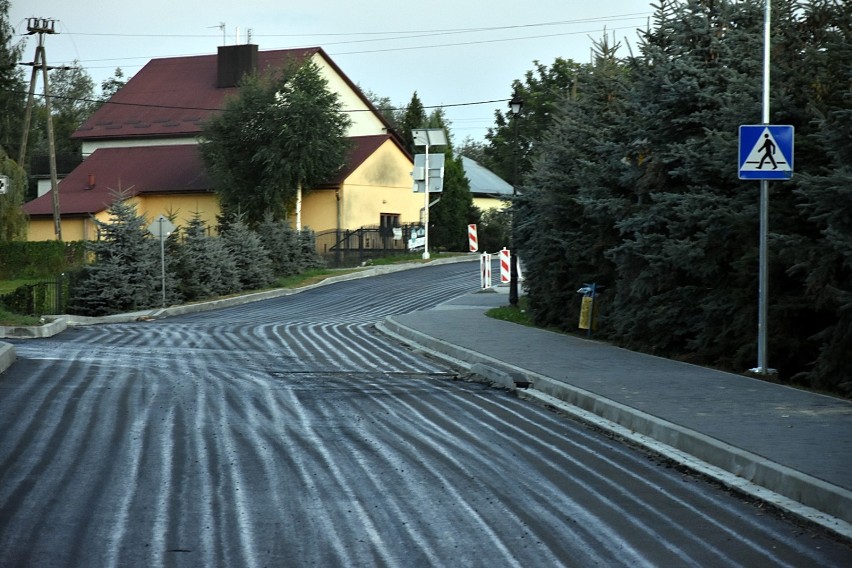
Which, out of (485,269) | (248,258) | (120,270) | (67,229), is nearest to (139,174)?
(67,229)

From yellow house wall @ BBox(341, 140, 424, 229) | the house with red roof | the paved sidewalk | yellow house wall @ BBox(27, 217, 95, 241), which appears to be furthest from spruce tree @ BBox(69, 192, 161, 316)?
yellow house wall @ BBox(27, 217, 95, 241)

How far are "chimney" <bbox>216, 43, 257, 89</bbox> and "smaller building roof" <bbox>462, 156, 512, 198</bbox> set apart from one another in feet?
56.2

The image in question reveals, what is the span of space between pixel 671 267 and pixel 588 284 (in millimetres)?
4442

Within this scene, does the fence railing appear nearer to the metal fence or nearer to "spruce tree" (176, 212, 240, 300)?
"spruce tree" (176, 212, 240, 300)

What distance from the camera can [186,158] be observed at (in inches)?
2527

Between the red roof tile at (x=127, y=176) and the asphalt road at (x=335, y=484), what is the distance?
157 ft

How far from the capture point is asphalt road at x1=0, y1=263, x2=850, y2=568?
5926 mm

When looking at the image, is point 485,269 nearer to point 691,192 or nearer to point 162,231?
point 162,231

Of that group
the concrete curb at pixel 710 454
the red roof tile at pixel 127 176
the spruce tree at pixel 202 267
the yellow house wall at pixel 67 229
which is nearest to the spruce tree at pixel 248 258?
the spruce tree at pixel 202 267

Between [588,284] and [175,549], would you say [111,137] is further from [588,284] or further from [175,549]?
[175,549]

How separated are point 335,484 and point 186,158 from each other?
2316 inches

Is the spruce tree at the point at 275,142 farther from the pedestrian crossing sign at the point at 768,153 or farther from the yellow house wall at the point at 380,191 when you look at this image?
the pedestrian crossing sign at the point at 768,153

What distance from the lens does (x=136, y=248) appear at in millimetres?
33094

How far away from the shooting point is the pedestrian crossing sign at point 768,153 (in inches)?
493
